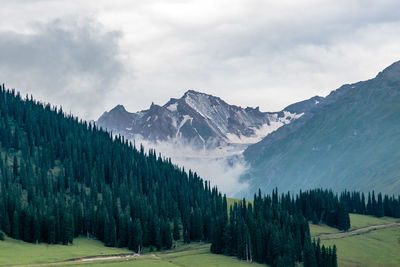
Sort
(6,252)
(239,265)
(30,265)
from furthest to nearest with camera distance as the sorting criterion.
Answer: (239,265), (6,252), (30,265)

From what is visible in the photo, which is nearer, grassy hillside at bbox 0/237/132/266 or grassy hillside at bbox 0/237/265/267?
grassy hillside at bbox 0/237/132/266

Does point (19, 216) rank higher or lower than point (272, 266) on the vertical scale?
higher

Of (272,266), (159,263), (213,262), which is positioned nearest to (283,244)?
(272,266)

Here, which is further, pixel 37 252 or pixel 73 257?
pixel 37 252

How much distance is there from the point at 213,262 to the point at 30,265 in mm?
53499

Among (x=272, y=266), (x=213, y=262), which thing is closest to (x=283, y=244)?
(x=272, y=266)

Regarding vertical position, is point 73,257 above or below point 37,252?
below

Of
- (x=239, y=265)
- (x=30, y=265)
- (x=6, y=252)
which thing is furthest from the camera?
(x=239, y=265)

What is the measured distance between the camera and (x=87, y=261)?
17262 cm

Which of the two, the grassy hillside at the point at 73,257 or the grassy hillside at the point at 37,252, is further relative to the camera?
the grassy hillside at the point at 73,257

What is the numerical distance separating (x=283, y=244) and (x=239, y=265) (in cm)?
1715

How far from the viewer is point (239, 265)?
189 metres

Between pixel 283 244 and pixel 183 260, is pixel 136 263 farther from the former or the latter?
pixel 283 244

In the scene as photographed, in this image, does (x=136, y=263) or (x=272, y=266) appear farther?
(x=272, y=266)
